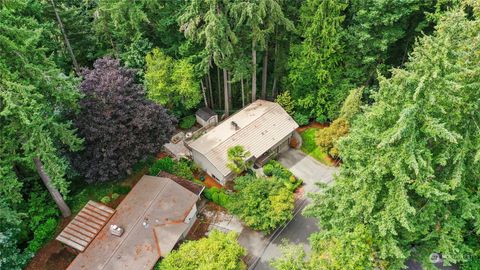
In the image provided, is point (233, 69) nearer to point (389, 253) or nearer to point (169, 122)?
point (169, 122)

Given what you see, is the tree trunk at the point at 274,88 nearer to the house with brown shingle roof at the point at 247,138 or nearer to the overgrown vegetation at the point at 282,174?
the house with brown shingle roof at the point at 247,138

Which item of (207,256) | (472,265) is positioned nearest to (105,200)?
(207,256)

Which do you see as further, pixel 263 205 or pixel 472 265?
pixel 263 205

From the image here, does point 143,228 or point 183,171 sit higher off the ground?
point 143,228

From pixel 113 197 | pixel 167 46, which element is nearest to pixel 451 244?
pixel 113 197

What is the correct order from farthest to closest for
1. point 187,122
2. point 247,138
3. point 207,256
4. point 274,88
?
point 274,88, point 187,122, point 247,138, point 207,256

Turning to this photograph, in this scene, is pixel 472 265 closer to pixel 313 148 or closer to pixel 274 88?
pixel 313 148

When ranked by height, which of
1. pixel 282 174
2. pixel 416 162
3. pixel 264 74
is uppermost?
pixel 416 162

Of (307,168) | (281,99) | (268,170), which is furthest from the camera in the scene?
(281,99)
